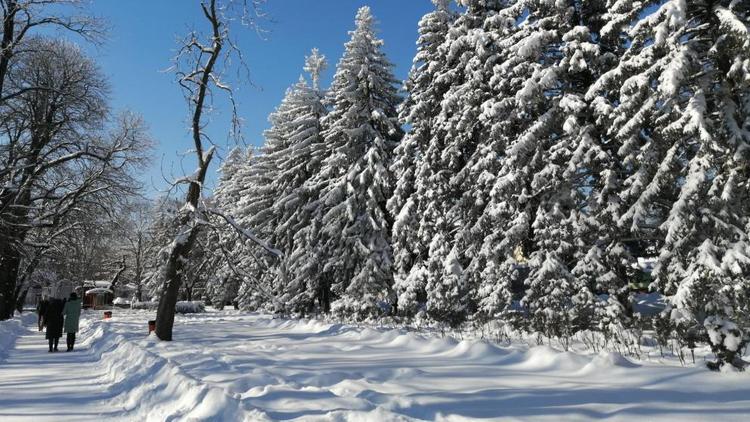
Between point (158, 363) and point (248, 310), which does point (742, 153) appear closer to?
point (158, 363)

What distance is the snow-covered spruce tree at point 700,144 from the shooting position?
8102 mm

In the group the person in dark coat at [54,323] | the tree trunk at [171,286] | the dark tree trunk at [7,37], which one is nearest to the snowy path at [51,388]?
the person in dark coat at [54,323]

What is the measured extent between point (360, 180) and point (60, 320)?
11512 mm

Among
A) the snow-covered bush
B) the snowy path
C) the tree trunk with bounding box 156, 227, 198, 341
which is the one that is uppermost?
the tree trunk with bounding box 156, 227, 198, 341

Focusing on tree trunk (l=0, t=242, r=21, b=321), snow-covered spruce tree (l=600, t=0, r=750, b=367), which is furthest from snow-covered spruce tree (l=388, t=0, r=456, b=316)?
tree trunk (l=0, t=242, r=21, b=321)

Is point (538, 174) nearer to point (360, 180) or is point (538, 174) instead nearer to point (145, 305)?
point (360, 180)

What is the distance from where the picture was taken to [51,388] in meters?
7.63

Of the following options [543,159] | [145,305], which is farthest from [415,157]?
[145,305]

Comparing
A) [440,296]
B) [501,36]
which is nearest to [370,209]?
[440,296]

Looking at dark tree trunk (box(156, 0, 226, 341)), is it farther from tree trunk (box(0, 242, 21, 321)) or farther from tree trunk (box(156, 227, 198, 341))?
tree trunk (box(0, 242, 21, 321))

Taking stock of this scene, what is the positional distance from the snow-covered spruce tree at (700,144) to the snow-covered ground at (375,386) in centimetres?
161

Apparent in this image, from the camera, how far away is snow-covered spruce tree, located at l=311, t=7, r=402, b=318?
19.8 meters

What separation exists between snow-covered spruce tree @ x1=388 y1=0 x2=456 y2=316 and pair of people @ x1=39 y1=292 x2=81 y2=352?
395 inches

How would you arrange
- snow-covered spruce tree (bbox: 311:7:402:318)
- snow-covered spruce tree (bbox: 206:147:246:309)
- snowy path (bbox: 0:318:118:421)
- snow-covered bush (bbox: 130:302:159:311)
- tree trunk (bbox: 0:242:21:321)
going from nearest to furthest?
snowy path (bbox: 0:318:118:421) < snow-covered spruce tree (bbox: 311:7:402:318) < tree trunk (bbox: 0:242:21:321) < snow-covered spruce tree (bbox: 206:147:246:309) < snow-covered bush (bbox: 130:302:159:311)
